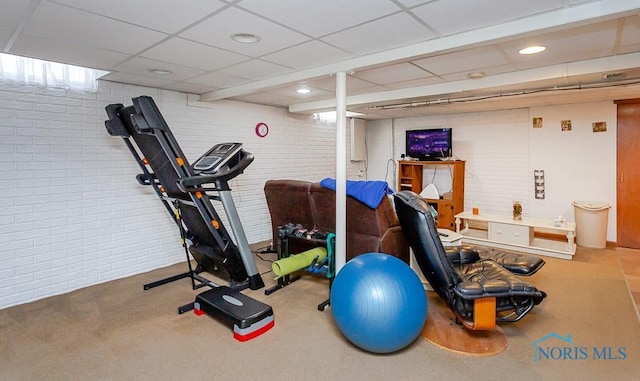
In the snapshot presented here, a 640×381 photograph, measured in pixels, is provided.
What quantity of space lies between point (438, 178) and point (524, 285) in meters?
4.58

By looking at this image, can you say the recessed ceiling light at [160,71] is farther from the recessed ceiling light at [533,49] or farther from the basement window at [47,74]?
the recessed ceiling light at [533,49]

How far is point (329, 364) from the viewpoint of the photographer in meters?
2.33

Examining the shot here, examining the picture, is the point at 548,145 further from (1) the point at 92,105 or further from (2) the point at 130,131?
(1) the point at 92,105

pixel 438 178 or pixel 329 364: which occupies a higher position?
pixel 438 178

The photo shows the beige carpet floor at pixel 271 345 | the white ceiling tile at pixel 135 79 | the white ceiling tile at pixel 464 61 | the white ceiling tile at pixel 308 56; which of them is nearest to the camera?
the beige carpet floor at pixel 271 345

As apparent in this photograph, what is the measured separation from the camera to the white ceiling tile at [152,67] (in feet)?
10.3

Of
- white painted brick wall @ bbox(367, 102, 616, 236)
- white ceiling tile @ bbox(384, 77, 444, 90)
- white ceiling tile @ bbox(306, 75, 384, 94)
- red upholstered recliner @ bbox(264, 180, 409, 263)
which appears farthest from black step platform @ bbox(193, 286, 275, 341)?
white painted brick wall @ bbox(367, 102, 616, 236)

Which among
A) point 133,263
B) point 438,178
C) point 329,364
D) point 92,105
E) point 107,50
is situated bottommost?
point 329,364

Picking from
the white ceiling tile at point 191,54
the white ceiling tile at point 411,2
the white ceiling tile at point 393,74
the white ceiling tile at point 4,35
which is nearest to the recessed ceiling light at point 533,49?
the white ceiling tile at point 393,74

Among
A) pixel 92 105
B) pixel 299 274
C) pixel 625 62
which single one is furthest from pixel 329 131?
pixel 625 62

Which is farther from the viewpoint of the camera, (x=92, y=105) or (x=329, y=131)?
(x=329, y=131)

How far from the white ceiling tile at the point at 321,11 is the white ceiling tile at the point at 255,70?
0.97 meters

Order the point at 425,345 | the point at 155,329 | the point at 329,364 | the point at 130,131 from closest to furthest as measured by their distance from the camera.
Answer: the point at 329,364 < the point at 425,345 < the point at 155,329 < the point at 130,131

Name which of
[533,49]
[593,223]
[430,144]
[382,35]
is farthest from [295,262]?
[593,223]
